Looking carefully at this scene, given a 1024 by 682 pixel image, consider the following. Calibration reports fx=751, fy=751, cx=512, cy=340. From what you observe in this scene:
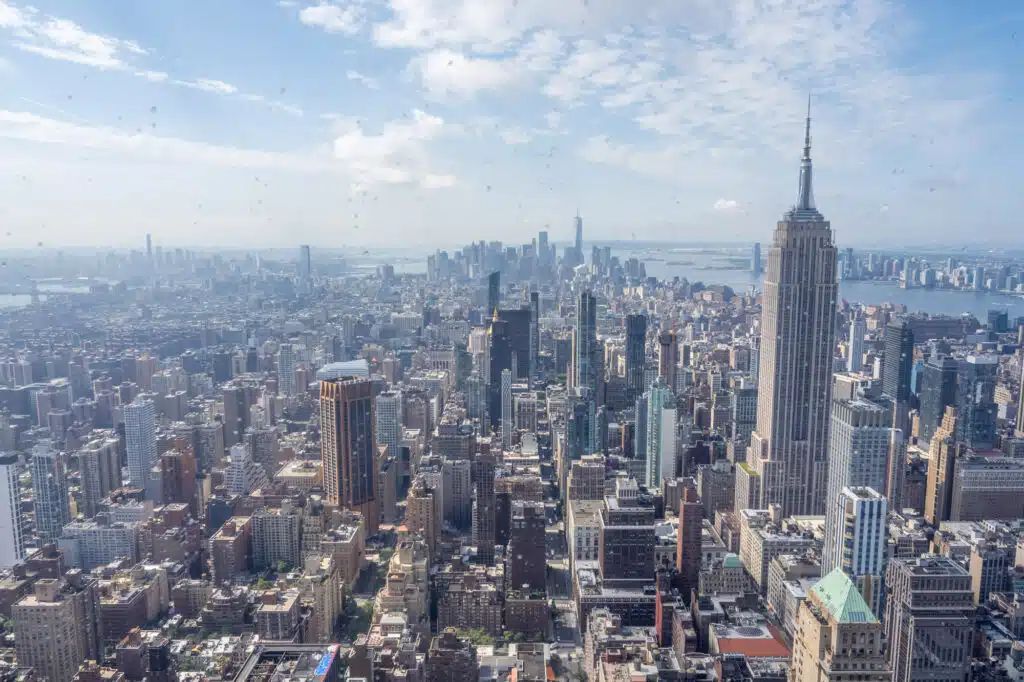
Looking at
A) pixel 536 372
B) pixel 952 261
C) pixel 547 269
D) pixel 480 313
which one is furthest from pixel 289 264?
pixel 952 261

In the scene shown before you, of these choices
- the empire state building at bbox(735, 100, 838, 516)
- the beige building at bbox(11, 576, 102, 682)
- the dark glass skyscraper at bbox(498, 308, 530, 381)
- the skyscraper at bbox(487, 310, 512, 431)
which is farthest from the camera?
the dark glass skyscraper at bbox(498, 308, 530, 381)

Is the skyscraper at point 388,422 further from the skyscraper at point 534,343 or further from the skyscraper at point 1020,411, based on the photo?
the skyscraper at point 1020,411

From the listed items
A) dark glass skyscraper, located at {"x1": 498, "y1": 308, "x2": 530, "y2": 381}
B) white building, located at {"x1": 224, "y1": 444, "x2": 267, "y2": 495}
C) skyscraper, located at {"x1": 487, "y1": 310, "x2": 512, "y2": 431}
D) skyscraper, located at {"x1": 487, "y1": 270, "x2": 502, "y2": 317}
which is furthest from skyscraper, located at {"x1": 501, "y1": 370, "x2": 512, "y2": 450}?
skyscraper, located at {"x1": 487, "y1": 270, "x2": 502, "y2": 317}

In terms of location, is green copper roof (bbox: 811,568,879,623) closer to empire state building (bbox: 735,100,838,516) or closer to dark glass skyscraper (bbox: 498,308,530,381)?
empire state building (bbox: 735,100,838,516)

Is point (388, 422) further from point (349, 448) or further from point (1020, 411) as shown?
point (1020, 411)

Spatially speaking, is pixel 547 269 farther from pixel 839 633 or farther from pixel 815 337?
pixel 839 633

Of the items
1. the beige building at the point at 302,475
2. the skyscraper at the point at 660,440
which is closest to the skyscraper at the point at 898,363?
the skyscraper at the point at 660,440
